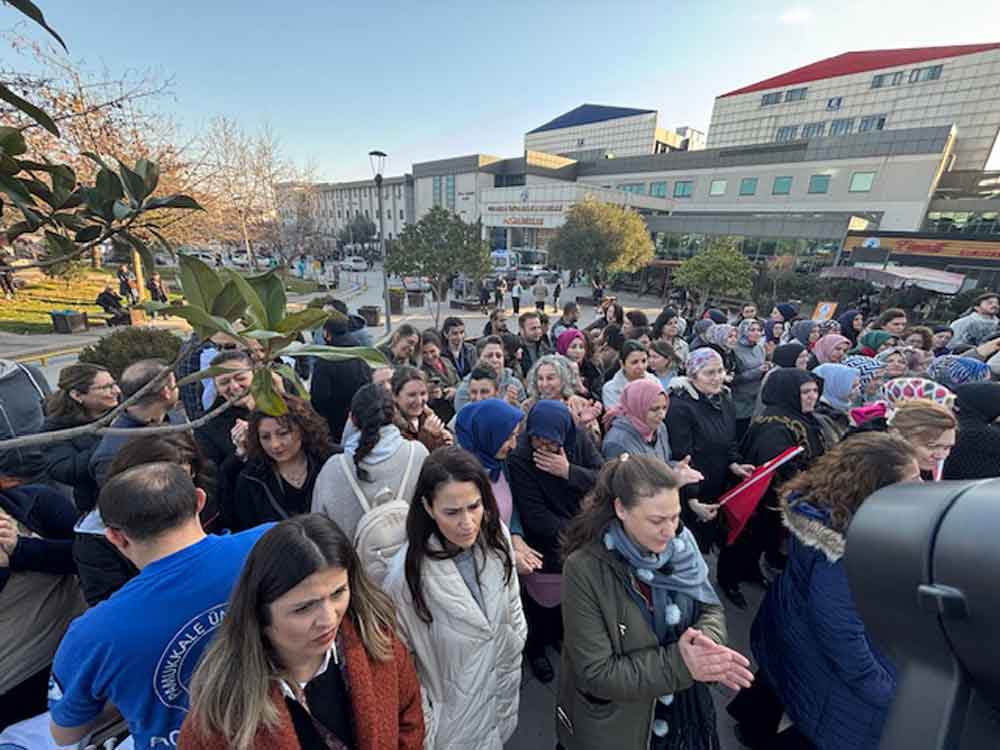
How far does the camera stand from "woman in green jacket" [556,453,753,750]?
1.67m

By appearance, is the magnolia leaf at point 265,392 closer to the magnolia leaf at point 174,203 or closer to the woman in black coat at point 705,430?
the magnolia leaf at point 174,203

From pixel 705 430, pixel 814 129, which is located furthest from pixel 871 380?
pixel 814 129

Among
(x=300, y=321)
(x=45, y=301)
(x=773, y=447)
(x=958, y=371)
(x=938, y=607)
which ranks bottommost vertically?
(x=45, y=301)

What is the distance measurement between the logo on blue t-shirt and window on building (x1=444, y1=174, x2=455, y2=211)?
5185cm

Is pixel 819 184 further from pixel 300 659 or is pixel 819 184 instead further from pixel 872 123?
pixel 300 659

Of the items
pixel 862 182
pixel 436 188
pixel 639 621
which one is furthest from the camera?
pixel 436 188

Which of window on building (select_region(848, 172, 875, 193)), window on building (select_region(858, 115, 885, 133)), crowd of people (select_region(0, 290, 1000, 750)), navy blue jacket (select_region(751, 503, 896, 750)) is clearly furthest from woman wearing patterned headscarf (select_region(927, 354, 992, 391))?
window on building (select_region(858, 115, 885, 133))

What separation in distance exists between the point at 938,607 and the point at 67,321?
1677 cm

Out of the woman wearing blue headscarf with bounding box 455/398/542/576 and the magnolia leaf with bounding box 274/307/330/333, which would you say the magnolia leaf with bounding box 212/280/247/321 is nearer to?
the magnolia leaf with bounding box 274/307/330/333

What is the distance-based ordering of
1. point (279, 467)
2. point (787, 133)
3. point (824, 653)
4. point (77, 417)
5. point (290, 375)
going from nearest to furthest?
point (290, 375)
point (824, 653)
point (279, 467)
point (77, 417)
point (787, 133)

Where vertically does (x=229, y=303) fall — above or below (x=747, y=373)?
above

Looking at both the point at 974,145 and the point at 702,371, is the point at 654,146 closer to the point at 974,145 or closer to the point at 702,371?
the point at 974,145

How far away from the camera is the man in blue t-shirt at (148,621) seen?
1333mm

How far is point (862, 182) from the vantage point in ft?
93.8
